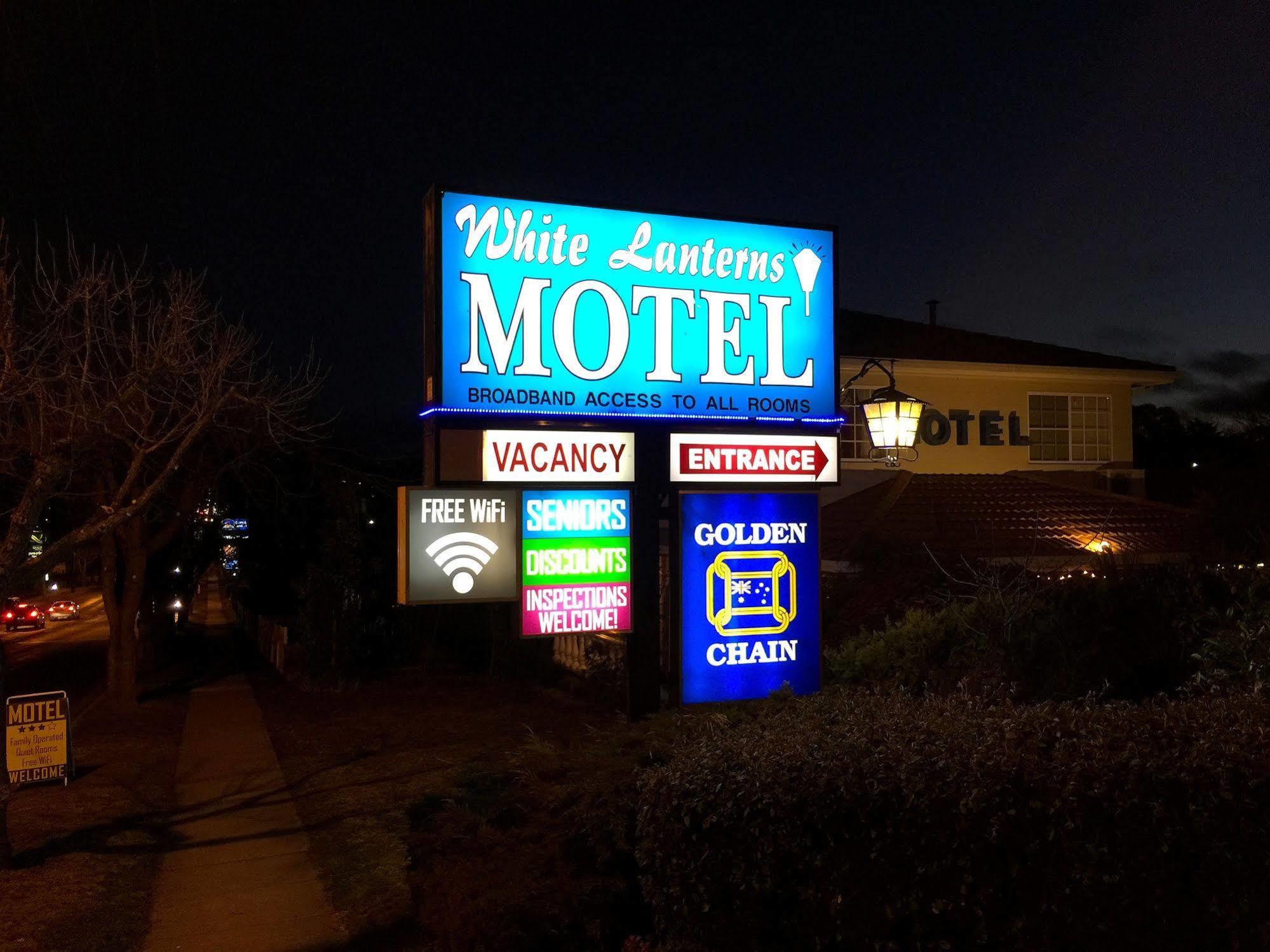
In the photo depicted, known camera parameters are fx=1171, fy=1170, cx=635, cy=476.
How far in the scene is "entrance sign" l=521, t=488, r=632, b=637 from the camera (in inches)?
371

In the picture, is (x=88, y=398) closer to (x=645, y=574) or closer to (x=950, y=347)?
(x=645, y=574)

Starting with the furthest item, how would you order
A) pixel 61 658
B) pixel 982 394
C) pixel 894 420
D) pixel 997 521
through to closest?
1. pixel 61 658
2. pixel 982 394
3. pixel 997 521
4. pixel 894 420

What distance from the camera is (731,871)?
4.93 metres

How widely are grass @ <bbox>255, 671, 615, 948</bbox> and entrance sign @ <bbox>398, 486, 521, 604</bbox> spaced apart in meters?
1.35

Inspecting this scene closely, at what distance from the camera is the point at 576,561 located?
9.59 meters

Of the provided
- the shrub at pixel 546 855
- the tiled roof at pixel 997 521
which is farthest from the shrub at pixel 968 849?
the tiled roof at pixel 997 521

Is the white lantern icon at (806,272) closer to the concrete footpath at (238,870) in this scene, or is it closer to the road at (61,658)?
the concrete footpath at (238,870)

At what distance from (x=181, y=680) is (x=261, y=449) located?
9.50m

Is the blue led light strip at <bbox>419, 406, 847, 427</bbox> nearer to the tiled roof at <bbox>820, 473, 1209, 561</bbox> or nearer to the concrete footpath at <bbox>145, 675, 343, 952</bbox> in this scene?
the concrete footpath at <bbox>145, 675, 343, 952</bbox>

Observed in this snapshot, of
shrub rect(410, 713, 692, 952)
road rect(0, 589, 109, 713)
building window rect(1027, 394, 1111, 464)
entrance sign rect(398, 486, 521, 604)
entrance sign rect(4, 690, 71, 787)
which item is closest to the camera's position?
shrub rect(410, 713, 692, 952)

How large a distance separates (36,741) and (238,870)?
16.7ft

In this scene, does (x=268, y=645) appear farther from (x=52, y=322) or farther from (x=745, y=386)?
(x=745, y=386)

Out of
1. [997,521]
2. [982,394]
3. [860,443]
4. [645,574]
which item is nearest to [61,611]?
[860,443]

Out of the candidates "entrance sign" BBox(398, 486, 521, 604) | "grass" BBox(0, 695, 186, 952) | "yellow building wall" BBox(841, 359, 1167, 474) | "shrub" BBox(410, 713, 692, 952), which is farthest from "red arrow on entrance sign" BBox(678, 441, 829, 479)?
"yellow building wall" BBox(841, 359, 1167, 474)
